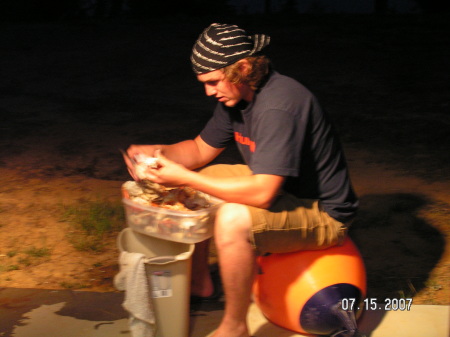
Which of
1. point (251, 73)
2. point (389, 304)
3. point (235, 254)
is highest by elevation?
point (251, 73)

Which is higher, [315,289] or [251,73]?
[251,73]

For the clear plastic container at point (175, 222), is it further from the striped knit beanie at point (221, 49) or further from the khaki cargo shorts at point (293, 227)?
the striped knit beanie at point (221, 49)

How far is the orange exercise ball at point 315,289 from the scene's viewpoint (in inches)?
109

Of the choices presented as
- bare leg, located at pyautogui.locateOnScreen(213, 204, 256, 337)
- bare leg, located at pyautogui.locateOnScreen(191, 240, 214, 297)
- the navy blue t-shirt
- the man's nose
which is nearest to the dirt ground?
bare leg, located at pyautogui.locateOnScreen(191, 240, 214, 297)

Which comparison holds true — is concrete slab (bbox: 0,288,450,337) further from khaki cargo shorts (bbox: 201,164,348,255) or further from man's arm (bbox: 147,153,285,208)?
man's arm (bbox: 147,153,285,208)

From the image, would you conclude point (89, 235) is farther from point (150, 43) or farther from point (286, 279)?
point (150, 43)

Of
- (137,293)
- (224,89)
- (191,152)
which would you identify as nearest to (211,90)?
(224,89)

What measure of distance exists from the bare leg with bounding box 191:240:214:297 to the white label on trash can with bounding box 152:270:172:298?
481 millimetres

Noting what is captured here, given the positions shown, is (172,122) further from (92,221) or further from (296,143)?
(296,143)

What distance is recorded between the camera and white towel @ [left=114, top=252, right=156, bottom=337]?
2611 mm

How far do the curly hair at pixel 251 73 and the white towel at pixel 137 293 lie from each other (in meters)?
0.86

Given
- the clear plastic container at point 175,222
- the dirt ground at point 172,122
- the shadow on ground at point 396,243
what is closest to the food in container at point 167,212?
the clear plastic container at point 175,222

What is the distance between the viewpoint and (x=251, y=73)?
106 inches

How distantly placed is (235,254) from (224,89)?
730 mm
